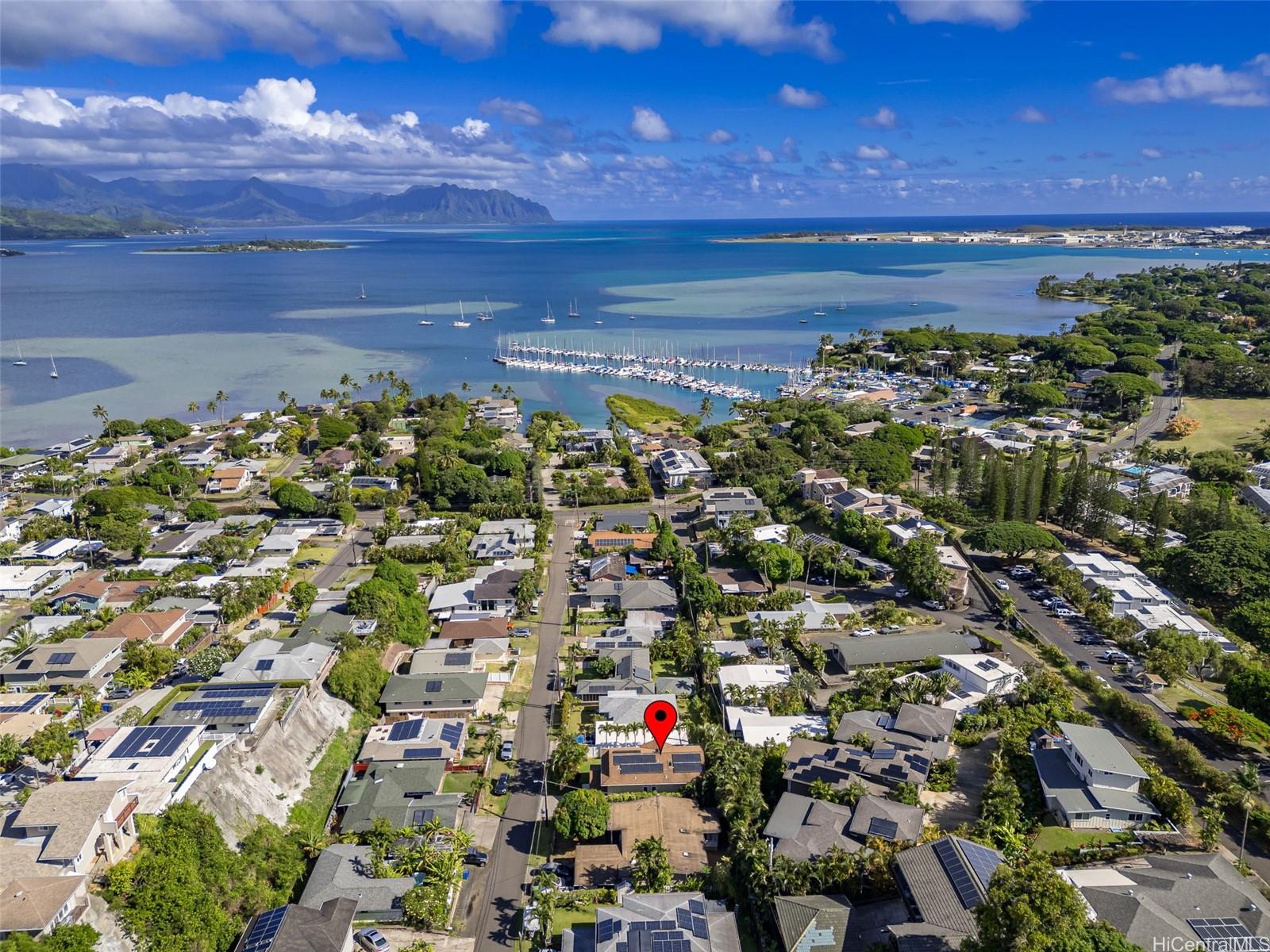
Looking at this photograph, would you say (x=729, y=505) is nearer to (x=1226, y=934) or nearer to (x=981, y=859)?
(x=981, y=859)

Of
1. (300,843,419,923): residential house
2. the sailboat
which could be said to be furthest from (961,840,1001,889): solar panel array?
the sailboat

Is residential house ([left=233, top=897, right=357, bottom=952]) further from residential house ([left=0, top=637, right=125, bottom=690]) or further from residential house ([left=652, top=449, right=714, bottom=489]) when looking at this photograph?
residential house ([left=652, top=449, right=714, bottom=489])

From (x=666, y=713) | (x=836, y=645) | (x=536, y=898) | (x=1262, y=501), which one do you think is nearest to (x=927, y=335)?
(x=1262, y=501)

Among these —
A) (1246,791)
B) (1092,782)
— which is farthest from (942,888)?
(1246,791)

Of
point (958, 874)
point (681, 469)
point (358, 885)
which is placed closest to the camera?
point (958, 874)

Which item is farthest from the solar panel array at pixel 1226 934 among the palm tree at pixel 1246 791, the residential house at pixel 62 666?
the residential house at pixel 62 666
